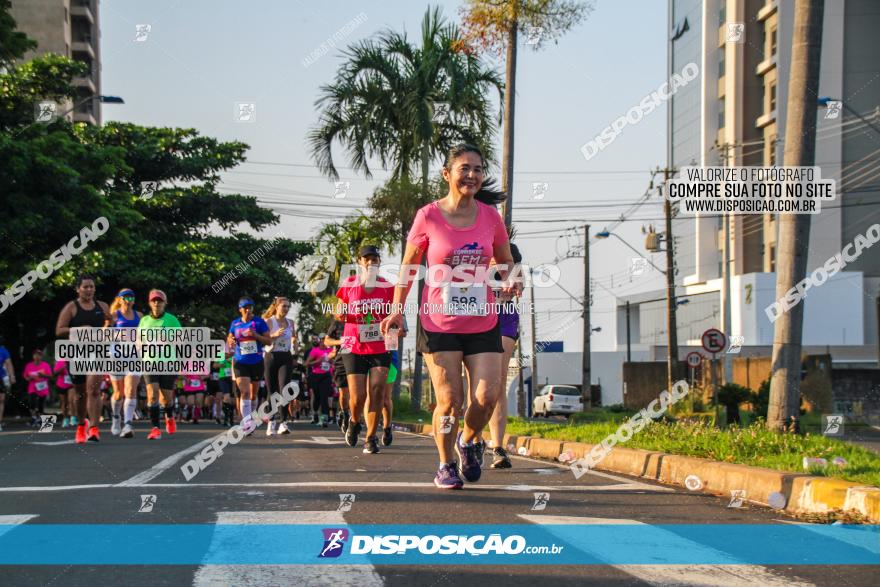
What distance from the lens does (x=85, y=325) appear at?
45.0 feet

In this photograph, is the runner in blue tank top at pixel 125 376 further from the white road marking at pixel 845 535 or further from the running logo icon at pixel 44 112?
the running logo icon at pixel 44 112

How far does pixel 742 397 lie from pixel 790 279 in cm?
2231

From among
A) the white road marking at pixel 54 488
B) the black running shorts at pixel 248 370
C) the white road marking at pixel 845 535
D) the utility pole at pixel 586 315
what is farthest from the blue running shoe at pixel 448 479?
the utility pole at pixel 586 315

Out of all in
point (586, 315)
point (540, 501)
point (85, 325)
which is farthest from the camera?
point (586, 315)

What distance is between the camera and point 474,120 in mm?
31031

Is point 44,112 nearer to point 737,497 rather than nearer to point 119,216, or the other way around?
point 119,216

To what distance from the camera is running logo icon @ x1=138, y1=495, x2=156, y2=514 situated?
6516 mm

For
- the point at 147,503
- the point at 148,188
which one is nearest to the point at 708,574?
the point at 147,503

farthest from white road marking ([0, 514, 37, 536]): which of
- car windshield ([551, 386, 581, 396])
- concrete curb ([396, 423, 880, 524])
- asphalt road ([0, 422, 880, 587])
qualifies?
car windshield ([551, 386, 581, 396])

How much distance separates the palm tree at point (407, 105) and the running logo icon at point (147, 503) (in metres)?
24.0

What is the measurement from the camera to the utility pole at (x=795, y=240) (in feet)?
37.4

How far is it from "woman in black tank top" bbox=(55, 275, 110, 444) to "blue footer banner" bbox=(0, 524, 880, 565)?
8092 millimetres

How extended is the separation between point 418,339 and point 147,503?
2103 mm

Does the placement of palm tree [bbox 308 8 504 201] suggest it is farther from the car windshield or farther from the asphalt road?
the car windshield
